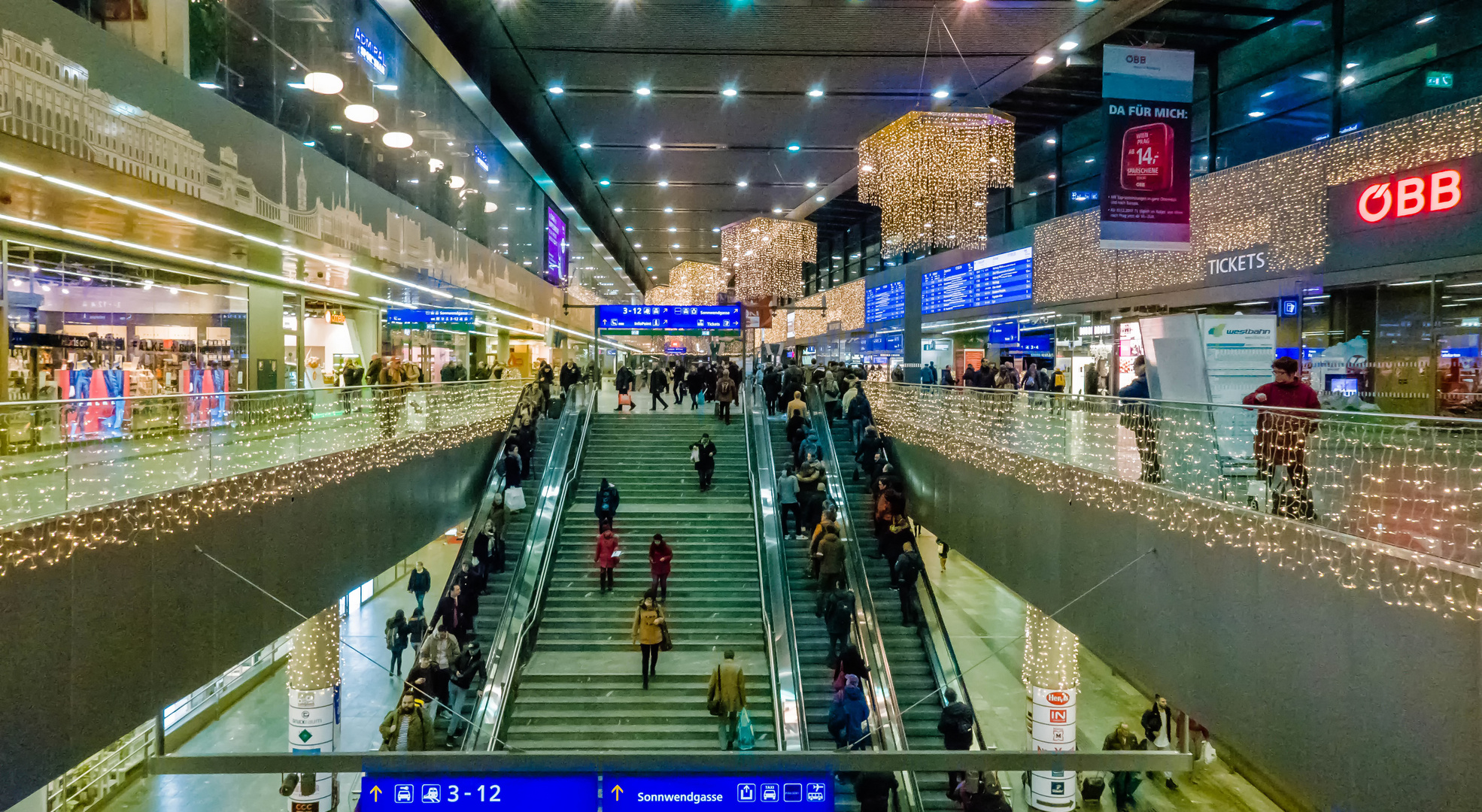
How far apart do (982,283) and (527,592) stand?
1396 cm

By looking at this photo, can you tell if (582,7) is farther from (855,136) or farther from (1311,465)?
(1311,465)

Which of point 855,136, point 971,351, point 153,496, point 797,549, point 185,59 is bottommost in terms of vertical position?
point 797,549

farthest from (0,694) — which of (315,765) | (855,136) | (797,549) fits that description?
(855,136)

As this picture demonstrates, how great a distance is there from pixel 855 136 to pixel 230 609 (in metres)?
17.5

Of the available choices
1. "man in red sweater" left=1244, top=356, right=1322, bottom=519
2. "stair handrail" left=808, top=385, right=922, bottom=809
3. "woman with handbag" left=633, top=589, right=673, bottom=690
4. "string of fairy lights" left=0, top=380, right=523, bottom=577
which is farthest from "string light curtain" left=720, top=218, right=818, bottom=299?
"man in red sweater" left=1244, top=356, right=1322, bottom=519

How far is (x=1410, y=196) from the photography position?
10.1 m

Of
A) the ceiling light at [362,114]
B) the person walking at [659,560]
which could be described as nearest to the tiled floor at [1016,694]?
the person walking at [659,560]

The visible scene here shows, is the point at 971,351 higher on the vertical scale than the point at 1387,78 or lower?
lower

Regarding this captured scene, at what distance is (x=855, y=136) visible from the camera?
21.1 metres

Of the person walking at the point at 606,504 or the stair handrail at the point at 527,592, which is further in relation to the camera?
the person walking at the point at 606,504

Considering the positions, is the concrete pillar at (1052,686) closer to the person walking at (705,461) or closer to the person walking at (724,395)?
the person walking at (705,461)

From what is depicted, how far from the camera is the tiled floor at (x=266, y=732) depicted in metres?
11.5

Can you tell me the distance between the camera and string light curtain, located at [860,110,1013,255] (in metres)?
12.3

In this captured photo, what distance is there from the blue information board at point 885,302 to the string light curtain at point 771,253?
4.20 m
